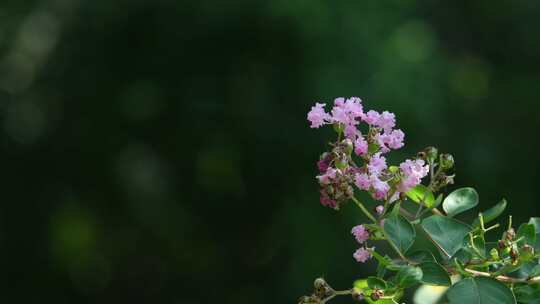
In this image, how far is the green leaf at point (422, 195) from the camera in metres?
1.17

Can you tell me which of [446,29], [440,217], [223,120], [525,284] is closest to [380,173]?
[440,217]

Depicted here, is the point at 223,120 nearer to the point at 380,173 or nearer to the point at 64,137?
the point at 64,137

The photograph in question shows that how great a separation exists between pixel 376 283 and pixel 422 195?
0.66ft

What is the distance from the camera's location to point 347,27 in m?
3.97

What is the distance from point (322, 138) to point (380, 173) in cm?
283

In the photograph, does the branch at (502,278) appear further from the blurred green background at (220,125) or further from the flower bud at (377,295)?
the blurred green background at (220,125)

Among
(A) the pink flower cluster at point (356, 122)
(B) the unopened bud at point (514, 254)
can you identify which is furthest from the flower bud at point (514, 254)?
(A) the pink flower cluster at point (356, 122)

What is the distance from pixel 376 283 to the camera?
1051 millimetres

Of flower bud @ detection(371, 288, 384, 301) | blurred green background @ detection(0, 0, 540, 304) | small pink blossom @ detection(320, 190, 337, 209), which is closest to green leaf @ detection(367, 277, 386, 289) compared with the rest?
flower bud @ detection(371, 288, 384, 301)

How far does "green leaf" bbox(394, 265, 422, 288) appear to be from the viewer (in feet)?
3.25

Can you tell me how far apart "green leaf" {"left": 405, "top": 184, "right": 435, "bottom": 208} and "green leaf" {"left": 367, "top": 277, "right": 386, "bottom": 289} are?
0.14m

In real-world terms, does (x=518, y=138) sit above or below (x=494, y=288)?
above

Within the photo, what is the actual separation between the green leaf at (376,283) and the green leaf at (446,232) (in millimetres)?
97

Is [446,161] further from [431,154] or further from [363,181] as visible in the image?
[363,181]
